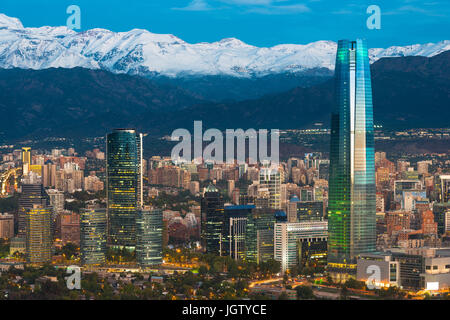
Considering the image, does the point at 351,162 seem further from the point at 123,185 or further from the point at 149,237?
the point at 123,185

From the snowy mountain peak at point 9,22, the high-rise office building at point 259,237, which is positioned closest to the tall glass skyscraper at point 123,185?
the high-rise office building at point 259,237

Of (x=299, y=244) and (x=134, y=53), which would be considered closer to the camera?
(x=299, y=244)

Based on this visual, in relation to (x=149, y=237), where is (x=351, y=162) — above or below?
above

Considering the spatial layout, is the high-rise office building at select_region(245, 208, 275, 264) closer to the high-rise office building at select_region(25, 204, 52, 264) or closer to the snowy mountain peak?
the high-rise office building at select_region(25, 204, 52, 264)

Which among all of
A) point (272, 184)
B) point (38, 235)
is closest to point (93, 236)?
point (38, 235)

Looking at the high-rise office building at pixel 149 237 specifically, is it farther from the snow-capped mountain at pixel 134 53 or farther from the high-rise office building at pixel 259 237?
the snow-capped mountain at pixel 134 53

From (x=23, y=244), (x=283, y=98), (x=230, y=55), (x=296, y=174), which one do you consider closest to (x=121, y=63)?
(x=230, y=55)

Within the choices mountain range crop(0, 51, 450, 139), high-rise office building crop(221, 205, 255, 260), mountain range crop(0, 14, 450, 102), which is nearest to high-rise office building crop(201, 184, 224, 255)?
high-rise office building crop(221, 205, 255, 260)
